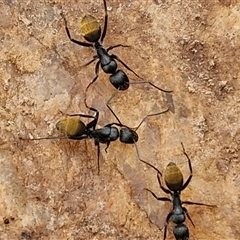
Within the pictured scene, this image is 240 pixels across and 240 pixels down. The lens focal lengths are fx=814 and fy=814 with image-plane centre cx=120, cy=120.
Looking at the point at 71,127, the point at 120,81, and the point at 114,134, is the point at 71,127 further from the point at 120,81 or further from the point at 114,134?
the point at 120,81

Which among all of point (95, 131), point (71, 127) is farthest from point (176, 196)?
point (71, 127)

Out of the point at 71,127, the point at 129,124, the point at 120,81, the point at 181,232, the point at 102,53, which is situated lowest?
the point at 181,232

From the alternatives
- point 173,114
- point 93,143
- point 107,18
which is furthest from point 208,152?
point 107,18

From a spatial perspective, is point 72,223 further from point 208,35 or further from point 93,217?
point 208,35

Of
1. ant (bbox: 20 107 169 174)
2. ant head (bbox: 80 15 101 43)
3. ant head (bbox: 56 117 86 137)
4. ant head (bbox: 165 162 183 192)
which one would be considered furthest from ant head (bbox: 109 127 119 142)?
ant head (bbox: 80 15 101 43)

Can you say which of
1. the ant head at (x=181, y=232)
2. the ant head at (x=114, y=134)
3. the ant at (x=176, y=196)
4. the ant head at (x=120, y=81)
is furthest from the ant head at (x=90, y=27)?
the ant head at (x=181, y=232)

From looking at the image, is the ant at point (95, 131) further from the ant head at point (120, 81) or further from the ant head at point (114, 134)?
the ant head at point (120, 81)
